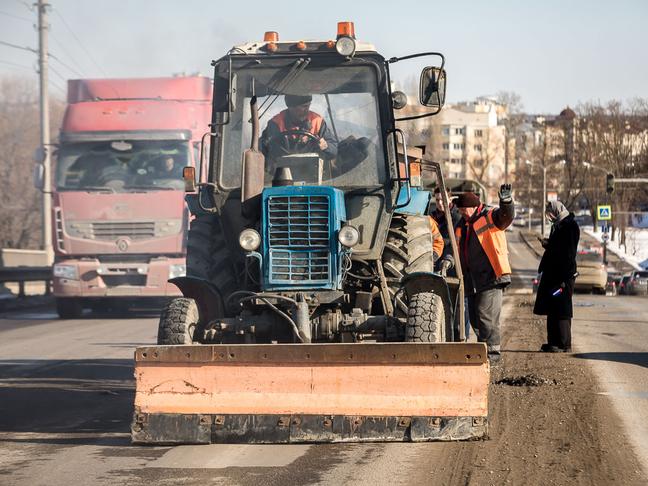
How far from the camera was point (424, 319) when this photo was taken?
8.02 meters

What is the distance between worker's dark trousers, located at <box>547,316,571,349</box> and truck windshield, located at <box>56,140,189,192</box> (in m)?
8.11

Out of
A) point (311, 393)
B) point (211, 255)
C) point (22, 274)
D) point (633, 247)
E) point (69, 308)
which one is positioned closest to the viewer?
point (311, 393)

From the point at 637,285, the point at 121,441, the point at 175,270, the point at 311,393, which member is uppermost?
the point at 175,270

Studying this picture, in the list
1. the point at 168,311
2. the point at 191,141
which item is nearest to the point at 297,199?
the point at 168,311

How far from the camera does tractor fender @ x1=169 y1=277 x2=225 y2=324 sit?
881 centimetres

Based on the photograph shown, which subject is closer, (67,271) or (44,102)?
(67,271)

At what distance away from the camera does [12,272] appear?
79.9ft

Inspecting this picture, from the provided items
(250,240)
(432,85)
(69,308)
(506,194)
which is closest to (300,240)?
(250,240)

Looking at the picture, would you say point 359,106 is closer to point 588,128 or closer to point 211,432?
point 211,432

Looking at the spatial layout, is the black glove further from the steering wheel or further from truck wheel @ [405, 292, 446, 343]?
truck wheel @ [405, 292, 446, 343]

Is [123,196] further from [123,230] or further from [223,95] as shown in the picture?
[223,95]

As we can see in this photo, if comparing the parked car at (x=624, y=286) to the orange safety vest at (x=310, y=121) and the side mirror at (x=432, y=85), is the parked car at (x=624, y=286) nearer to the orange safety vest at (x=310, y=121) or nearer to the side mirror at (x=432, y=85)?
the orange safety vest at (x=310, y=121)

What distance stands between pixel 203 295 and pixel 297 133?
154cm

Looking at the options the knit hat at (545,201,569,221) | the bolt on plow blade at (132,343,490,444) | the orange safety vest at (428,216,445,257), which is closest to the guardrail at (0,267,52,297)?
the knit hat at (545,201,569,221)
